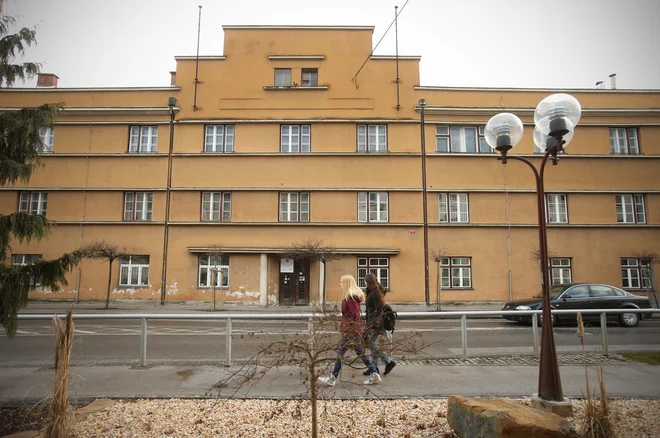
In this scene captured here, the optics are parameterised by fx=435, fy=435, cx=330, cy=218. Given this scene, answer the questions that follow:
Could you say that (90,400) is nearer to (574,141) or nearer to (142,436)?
(142,436)

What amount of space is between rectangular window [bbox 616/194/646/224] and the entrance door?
61.1 feet

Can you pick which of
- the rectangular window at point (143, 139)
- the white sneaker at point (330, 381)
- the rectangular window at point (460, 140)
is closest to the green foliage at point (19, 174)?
the white sneaker at point (330, 381)

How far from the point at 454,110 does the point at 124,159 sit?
1974 centimetres

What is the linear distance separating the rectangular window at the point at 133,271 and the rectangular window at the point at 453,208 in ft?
56.5

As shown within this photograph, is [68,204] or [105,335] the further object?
[68,204]

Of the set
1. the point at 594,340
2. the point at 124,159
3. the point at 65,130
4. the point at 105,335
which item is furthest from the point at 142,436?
the point at 65,130

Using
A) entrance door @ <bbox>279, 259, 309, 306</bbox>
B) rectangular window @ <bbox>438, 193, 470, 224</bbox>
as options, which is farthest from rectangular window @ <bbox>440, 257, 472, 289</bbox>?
entrance door @ <bbox>279, 259, 309, 306</bbox>

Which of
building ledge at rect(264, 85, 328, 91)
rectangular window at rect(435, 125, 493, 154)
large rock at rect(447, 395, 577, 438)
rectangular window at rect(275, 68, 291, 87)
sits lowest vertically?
large rock at rect(447, 395, 577, 438)

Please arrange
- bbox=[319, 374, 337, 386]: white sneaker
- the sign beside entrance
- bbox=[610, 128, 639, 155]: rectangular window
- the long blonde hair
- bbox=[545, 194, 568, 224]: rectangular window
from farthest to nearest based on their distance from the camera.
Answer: bbox=[610, 128, 639, 155]: rectangular window, bbox=[545, 194, 568, 224]: rectangular window, the sign beside entrance, the long blonde hair, bbox=[319, 374, 337, 386]: white sneaker

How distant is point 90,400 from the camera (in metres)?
6.46

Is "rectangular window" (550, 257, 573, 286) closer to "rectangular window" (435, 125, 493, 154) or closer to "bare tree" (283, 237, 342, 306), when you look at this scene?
"rectangular window" (435, 125, 493, 154)

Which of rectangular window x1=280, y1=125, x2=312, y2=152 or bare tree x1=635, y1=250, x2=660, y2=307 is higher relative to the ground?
rectangular window x1=280, y1=125, x2=312, y2=152

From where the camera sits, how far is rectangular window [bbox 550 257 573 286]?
24.9 m

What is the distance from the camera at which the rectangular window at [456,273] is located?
24.8 meters
